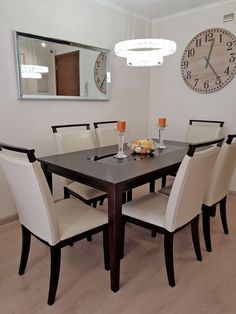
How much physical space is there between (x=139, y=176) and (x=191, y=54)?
2578 mm

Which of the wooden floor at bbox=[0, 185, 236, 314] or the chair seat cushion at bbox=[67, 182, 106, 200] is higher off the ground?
the chair seat cushion at bbox=[67, 182, 106, 200]

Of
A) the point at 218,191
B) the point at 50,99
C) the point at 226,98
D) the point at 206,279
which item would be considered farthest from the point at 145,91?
the point at 206,279

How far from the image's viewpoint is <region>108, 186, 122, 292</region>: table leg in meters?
1.50

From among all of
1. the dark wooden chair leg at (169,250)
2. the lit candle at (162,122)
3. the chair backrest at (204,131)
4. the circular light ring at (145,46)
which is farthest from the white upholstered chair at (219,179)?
the chair backrest at (204,131)

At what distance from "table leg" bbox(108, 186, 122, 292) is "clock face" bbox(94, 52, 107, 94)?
6.95 feet

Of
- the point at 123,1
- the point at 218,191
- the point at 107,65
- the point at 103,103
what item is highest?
the point at 123,1

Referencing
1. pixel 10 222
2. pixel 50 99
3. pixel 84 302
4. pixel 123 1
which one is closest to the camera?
pixel 84 302

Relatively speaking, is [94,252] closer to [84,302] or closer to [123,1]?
[84,302]

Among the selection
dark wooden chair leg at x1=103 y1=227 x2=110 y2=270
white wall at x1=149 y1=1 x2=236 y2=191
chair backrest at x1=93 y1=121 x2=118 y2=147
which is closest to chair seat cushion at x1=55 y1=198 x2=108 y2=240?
dark wooden chair leg at x1=103 y1=227 x2=110 y2=270

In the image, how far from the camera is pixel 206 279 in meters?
1.76

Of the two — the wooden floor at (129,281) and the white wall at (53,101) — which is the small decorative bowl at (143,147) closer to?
the wooden floor at (129,281)

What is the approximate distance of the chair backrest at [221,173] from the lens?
186cm

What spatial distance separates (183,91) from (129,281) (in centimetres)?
279

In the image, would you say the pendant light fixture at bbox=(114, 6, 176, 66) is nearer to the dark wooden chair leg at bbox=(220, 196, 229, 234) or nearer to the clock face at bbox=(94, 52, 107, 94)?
the clock face at bbox=(94, 52, 107, 94)
